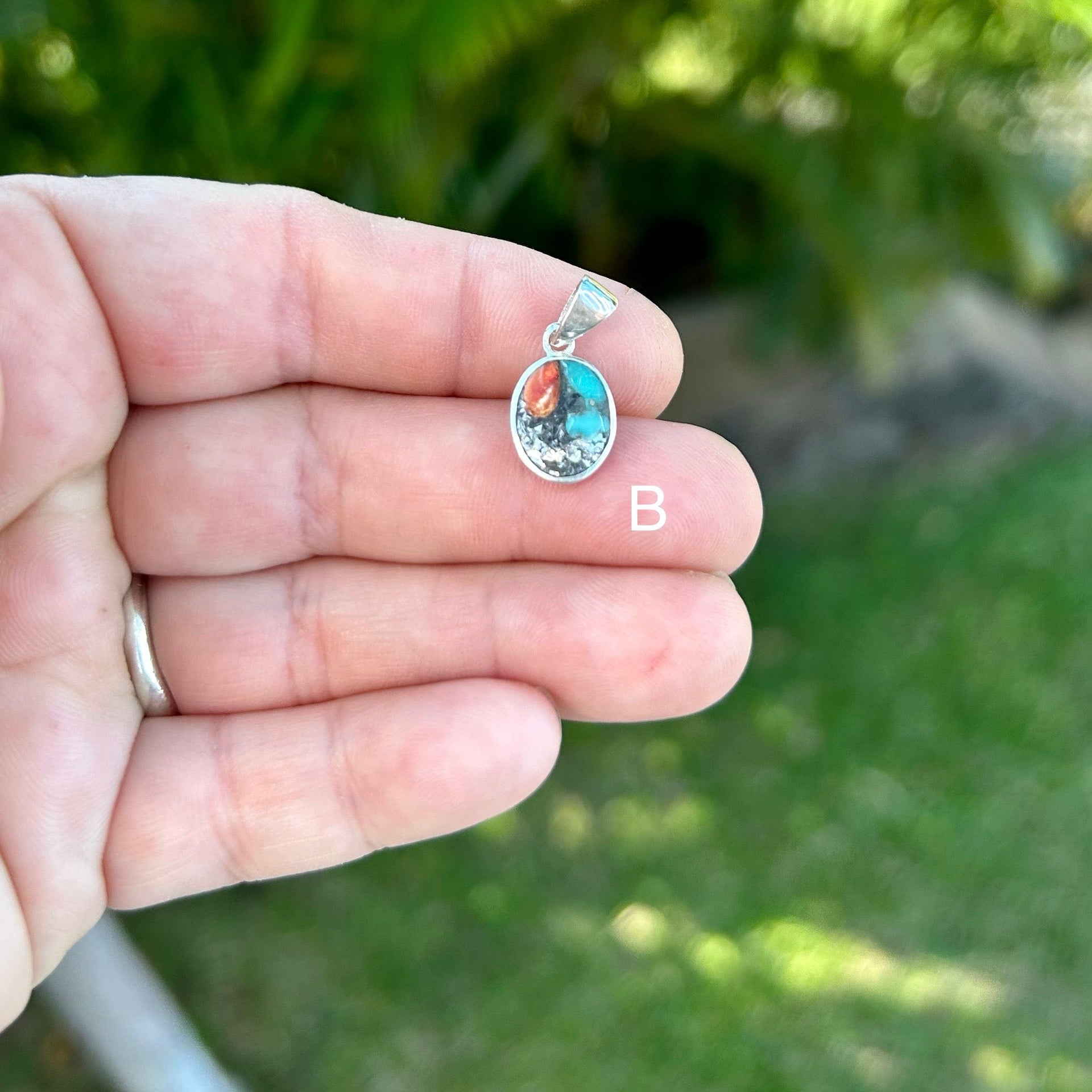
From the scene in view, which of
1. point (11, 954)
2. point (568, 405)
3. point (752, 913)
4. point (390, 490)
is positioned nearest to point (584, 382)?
point (568, 405)

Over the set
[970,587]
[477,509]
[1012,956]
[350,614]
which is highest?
[477,509]

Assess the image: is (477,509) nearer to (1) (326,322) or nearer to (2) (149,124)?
(1) (326,322)

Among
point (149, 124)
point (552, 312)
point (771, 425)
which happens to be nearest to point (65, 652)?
point (552, 312)

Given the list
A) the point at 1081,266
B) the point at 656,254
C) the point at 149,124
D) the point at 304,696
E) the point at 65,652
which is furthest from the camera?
the point at 1081,266

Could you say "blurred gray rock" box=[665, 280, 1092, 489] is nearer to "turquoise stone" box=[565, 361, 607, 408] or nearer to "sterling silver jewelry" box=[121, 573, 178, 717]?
"turquoise stone" box=[565, 361, 607, 408]

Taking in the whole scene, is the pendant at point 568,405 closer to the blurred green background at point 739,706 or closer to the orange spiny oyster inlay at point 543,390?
the orange spiny oyster inlay at point 543,390

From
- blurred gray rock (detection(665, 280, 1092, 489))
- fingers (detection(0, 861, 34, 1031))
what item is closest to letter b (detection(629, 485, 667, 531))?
fingers (detection(0, 861, 34, 1031))
